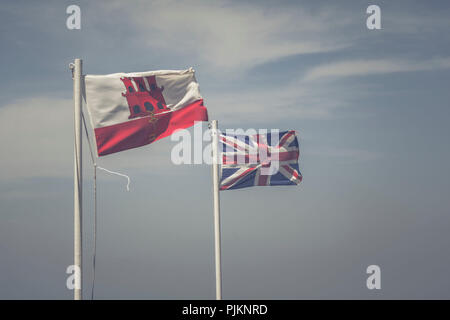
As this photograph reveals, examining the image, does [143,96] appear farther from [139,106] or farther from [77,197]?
[77,197]

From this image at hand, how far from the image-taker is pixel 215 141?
76.7ft

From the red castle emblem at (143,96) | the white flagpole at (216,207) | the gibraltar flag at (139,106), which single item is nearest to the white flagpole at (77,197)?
the gibraltar flag at (139,106)

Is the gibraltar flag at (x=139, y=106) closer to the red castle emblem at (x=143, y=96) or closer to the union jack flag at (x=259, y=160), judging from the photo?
the red castle emblem at (x=143, y=96)

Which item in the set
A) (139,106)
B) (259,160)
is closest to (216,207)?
(259,160)

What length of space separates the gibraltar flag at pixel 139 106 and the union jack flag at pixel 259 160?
6.26m

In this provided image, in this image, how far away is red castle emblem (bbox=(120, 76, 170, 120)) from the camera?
58.1 feet

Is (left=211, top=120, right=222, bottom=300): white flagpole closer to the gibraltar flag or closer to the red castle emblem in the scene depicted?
the gibraltar flag

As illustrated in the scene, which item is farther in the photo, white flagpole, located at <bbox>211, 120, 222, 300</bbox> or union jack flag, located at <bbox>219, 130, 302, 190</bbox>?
union jack flag, located at <bbox>219, 130, 302, 190</bbox>

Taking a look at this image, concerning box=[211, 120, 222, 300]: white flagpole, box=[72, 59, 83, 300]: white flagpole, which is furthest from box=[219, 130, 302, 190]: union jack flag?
box=[72, 59, 83, 300]: white flagpole

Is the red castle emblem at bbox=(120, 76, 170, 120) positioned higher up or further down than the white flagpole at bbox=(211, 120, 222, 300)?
higher up

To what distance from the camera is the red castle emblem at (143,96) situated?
58.1ft

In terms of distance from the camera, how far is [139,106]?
1788cm

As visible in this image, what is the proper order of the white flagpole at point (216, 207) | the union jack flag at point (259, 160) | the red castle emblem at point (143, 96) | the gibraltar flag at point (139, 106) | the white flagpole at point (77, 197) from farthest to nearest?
the union jack flag at point (259, 160) → the white flagpole at point (216, 207) → the red castle emblem at point (143, 96) → the gibraltar flag at point (139, 106) → the white flagpole at point (77, 197)
